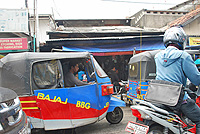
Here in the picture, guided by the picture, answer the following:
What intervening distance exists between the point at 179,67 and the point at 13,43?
31.0ft

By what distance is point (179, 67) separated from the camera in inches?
110

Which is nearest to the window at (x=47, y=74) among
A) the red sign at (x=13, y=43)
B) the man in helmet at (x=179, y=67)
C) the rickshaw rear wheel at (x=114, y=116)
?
the rickshaw rear wheel at (x=114, y=116)

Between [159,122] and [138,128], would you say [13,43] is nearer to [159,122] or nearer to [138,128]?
[138,128]

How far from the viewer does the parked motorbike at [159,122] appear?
265 centimetres

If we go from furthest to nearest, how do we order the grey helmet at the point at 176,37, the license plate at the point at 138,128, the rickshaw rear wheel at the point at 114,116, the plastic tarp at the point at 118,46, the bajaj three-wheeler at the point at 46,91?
the plastic tarp at the point at 118,46 < the rickshaw rear wheel at the point at 114,116 < the bajaj three-wheeler at the point at 46,91 < the grey helmet at the point at 176,37 < the license plate at the point at 138,128

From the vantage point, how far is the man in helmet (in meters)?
2.71

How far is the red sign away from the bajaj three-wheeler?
6299 millimetres

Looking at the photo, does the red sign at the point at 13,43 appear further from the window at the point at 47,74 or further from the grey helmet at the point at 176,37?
the grey helmet at the point at 176,37

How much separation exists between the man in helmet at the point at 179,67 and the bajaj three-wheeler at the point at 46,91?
2024 millimetres

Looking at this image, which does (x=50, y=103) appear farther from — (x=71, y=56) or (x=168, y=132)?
(x=168, y=132)

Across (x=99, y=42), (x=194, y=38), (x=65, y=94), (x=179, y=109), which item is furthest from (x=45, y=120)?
(x=194, y=38)

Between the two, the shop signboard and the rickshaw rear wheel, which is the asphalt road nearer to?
the rickshaw rear wheel

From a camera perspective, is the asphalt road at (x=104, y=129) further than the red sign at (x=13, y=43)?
No

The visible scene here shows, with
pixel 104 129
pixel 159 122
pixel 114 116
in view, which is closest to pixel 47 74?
pixel 104 129
